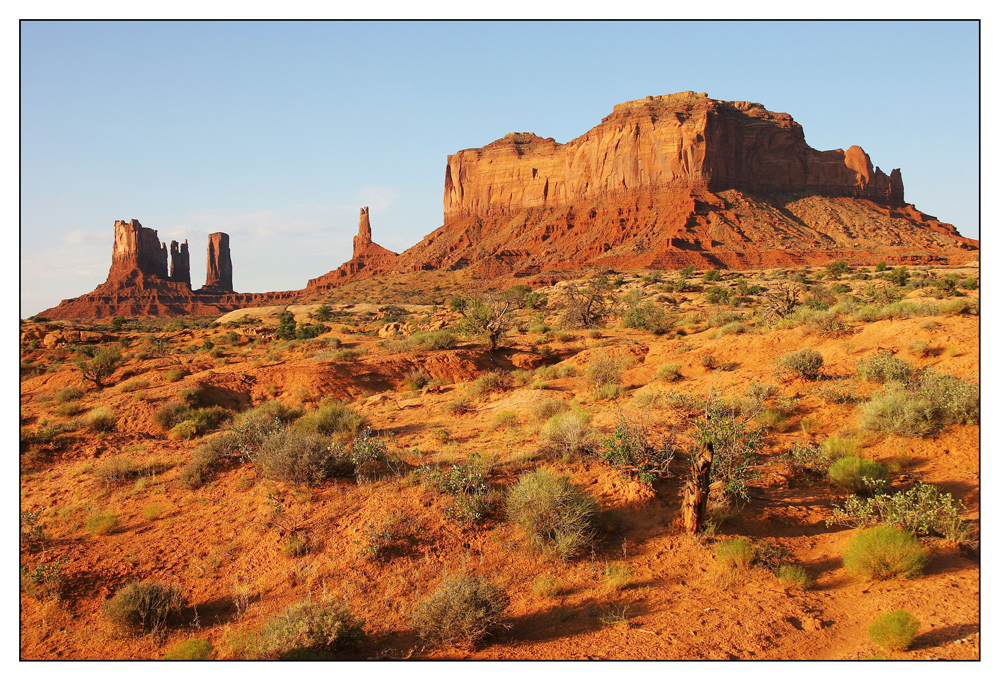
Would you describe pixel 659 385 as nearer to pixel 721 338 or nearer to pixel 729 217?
pixel 721 338

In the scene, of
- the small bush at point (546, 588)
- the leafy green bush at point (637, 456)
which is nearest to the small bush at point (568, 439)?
the leafy green bush at point (637, 456)

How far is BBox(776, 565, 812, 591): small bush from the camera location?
5.38 m

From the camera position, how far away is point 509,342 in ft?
69.3

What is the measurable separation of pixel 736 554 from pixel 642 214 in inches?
3624

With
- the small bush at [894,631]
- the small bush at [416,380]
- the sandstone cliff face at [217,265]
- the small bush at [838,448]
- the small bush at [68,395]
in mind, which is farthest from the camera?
the sandstone cliff face at [217,265]

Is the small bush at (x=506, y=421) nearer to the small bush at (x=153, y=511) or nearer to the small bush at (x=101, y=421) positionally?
the small bush at (x=153, y=511)

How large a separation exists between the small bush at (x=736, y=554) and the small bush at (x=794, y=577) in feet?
1.02

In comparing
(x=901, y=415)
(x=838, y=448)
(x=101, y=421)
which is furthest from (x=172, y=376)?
(x=901, y=415)

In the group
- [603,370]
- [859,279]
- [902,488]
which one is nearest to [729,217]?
[859,279]

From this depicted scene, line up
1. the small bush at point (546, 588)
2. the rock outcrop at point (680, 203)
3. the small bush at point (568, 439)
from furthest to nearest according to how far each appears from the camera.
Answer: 1. the rock outcrop at point (680, 203)
2. the small bush at point (568, 439)
3. the small bush at point (546, 588)

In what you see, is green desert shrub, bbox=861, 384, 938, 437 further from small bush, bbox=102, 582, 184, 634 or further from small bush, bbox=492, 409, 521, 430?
small bush, bbox=102, 582, 184, 634

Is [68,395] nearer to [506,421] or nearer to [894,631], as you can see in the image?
[506,421]

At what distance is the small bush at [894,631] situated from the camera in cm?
426

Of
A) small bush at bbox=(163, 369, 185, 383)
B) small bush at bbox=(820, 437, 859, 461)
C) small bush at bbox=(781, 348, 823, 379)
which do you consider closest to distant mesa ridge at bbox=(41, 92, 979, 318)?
small bush at bbox=(163, 369, 185, 383)
